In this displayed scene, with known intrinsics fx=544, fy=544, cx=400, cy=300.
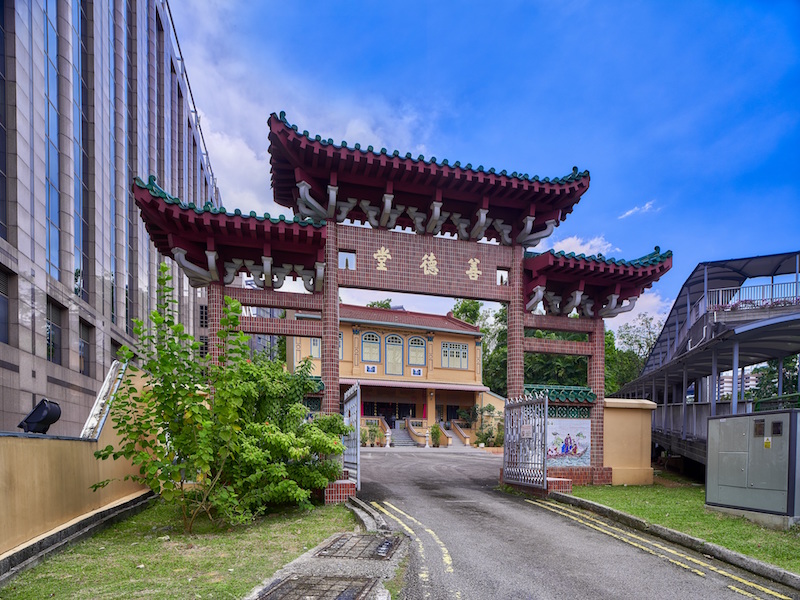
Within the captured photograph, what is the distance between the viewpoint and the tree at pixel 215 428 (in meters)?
8.28

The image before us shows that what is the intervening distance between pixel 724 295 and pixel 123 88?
112ft

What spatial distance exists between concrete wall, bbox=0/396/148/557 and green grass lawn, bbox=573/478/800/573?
9.27m

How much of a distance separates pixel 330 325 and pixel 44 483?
653cm

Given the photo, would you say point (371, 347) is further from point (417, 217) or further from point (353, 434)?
point (353, 434)

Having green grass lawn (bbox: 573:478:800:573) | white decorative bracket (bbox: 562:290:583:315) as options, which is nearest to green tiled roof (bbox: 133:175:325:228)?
white decorative bracket (bbox: 562:290:583:315)

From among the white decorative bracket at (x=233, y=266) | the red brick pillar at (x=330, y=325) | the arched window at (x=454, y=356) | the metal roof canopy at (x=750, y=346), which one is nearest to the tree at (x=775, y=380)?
the metal roof canopy at (x=750, y=346)

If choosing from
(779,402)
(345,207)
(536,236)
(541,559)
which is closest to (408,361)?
(536,236)

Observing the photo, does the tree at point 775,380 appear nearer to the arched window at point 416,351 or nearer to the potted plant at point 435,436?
the potted plant at point 435,436

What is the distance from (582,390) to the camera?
14.5 m

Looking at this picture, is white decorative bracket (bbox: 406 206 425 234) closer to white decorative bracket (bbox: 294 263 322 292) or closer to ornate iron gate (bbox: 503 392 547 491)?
white decorative bracket (bbox: 294 263 322 292)

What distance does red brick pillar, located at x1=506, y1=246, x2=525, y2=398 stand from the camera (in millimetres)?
14289

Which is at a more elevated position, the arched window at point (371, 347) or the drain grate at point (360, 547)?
the arched window at point (371, 347)

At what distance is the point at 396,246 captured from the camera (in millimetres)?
13680

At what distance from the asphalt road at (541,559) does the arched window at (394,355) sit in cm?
2700
